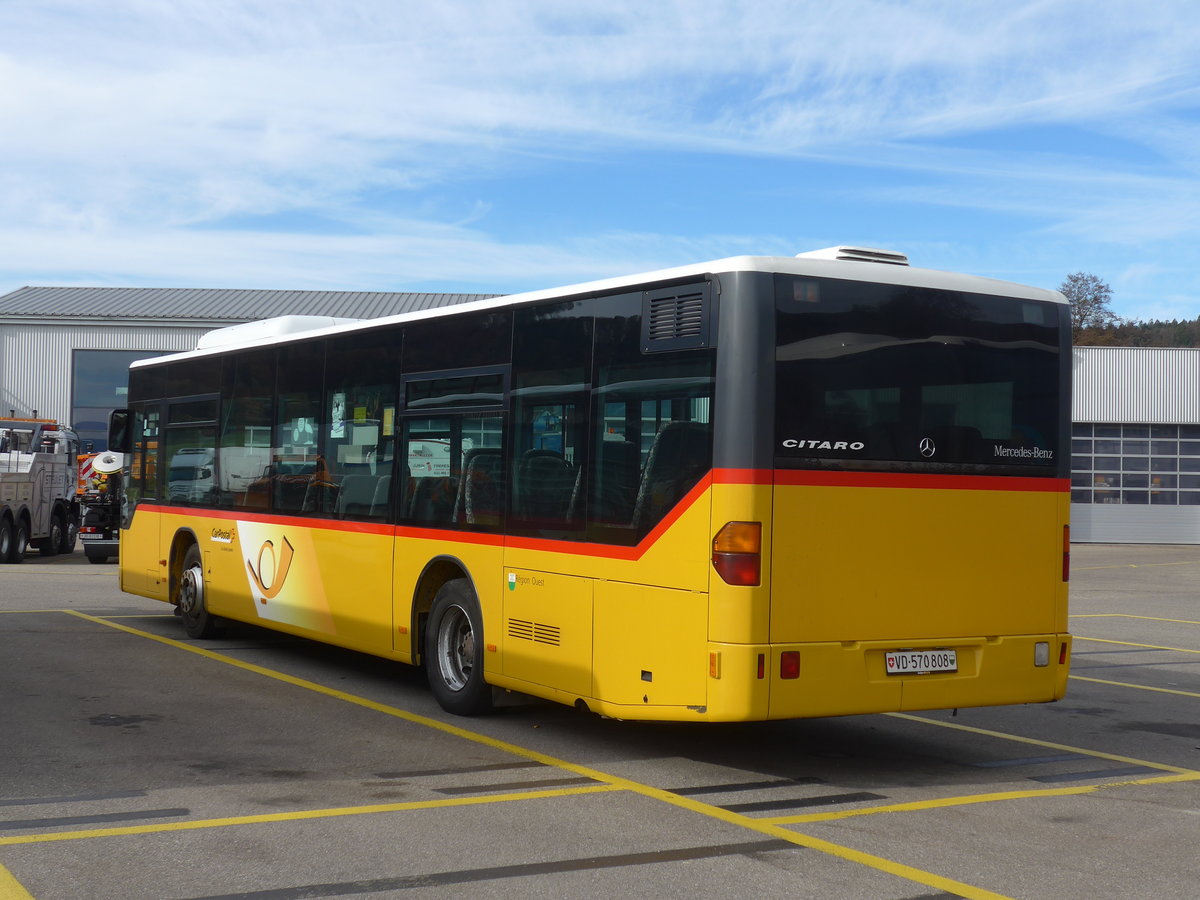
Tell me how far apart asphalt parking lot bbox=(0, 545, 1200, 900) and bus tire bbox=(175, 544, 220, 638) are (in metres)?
1.61

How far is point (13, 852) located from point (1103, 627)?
48.0 feet

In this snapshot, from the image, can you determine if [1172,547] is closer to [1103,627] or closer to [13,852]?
[1103,627]

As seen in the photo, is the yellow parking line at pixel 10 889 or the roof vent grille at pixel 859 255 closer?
the yellow parking line at pixel 10 889

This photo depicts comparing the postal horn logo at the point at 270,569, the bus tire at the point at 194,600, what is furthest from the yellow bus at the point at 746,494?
the bus tire at the point at 194,600

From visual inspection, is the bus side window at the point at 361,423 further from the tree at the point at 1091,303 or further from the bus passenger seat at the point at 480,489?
the tree at the point at 1091,303

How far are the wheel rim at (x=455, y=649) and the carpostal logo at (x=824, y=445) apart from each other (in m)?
3.08

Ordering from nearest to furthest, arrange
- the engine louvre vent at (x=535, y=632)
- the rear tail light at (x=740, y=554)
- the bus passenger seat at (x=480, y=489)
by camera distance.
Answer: the rear tail light at (x=740, y=554), the engine louvre vent at (x=535, y=632), the bus passenger seat at (x=480, y=489)

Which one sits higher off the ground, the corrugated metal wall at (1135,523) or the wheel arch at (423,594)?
the corrugated metal wall at (1135,523)

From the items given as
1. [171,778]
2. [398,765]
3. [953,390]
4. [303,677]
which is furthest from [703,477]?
[303,677]

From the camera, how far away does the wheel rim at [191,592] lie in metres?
13.6

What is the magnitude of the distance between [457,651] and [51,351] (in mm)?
40625

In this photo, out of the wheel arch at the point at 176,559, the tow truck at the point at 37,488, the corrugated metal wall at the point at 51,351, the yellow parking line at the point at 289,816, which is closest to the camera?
the yellow parking line at the point at 289,816

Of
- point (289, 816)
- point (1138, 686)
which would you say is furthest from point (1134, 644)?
point (289, 816)

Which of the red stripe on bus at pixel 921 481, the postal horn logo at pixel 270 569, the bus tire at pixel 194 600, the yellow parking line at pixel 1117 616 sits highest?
the red stripe on bus at pixel 921 481
